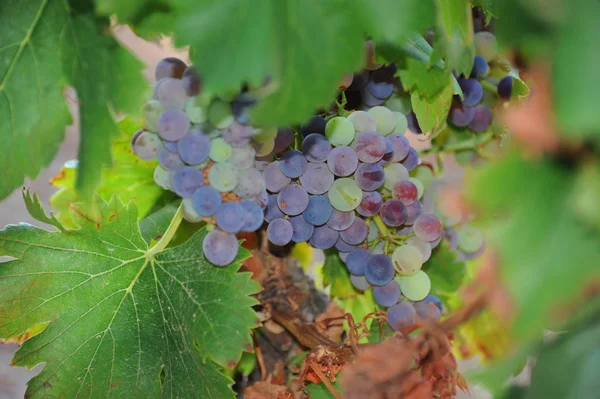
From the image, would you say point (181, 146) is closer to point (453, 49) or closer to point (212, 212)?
point (212, 212)

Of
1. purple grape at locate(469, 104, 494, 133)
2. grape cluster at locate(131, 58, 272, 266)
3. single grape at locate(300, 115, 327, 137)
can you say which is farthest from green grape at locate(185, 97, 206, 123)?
purple grape at locate(469, 104, 494, 133)

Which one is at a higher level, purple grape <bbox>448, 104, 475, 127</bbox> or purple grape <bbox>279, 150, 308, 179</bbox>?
purple grape <bbox>279, 150, 308, 179</bbox>

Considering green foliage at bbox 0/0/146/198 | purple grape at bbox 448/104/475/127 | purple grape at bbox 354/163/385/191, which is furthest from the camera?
purple grape at bbox 448/104/475/127

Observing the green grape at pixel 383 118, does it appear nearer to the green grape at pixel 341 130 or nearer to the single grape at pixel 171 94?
the green grape at pixel 341 130

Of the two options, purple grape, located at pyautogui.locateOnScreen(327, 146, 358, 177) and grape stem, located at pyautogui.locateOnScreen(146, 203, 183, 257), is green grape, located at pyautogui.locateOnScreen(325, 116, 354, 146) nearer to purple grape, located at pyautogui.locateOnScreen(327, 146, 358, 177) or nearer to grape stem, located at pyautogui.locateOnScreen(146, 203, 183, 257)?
purple grape, located at pyautogui.locateOnScreen(327, 146, 358, 177)

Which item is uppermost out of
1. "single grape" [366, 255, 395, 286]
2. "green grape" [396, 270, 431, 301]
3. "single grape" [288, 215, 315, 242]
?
"single grape" [288, 215, 315, 242]

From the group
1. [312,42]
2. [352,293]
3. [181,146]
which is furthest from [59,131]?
[352,293]

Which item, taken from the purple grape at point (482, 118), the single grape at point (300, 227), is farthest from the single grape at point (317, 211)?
the purple grape at point (482, 118)

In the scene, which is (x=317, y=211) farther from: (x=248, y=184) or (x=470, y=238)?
(x=470, y=238)
